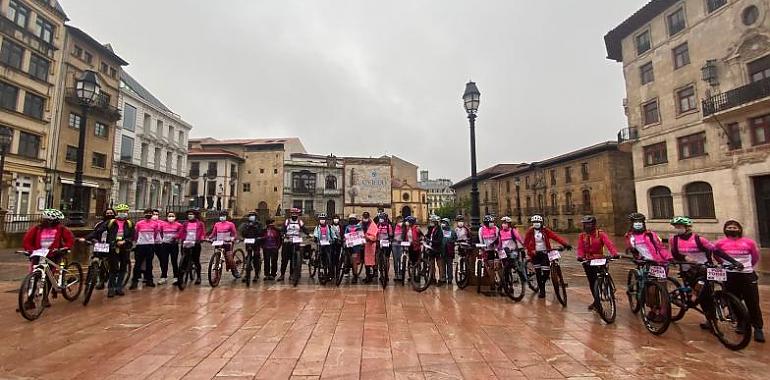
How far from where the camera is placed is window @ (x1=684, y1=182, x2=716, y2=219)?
71.3ft

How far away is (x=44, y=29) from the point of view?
1001 inches

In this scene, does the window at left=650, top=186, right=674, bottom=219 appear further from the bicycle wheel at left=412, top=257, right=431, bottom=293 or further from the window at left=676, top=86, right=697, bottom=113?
the bicycle wheel at left=412, top=257, right=431, bottom=293

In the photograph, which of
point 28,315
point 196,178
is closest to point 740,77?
point 28,315

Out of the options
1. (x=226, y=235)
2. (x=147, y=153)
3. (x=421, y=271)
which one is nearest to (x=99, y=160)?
(x=147, y=153)

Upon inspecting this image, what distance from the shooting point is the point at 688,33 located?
74.7ft

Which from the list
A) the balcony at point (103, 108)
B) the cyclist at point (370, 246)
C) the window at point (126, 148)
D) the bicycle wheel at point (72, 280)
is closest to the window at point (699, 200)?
the cyclist at point (370, 246)

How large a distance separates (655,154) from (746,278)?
24744 mm

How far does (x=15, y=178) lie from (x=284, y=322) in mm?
27677

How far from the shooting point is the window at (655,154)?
24.5 m

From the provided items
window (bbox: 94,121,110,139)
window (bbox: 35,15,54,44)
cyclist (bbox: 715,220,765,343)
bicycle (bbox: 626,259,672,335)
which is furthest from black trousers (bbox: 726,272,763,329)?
window (bbox: 94,121,110,139)

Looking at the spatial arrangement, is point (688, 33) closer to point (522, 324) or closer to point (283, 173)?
point (522, 324)

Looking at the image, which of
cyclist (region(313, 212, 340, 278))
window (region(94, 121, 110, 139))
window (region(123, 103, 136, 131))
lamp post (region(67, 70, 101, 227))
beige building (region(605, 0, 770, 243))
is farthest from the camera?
window (region(123, 103, 136, 131))

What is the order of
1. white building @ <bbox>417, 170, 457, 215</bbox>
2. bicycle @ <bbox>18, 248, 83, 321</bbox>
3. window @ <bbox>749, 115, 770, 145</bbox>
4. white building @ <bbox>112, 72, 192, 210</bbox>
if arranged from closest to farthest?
bicycle @ <bbox>18, 248, 83, 321</bbox>
window @ <bbox>749, 115, 770, 145</bbox>
white building @ <bbox>112, 72, 192, 210</bbox>
white building @ <bbox>417, 170, 457, 215</bbox>

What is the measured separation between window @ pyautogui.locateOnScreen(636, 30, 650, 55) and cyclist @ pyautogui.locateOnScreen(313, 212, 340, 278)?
2778 cm
